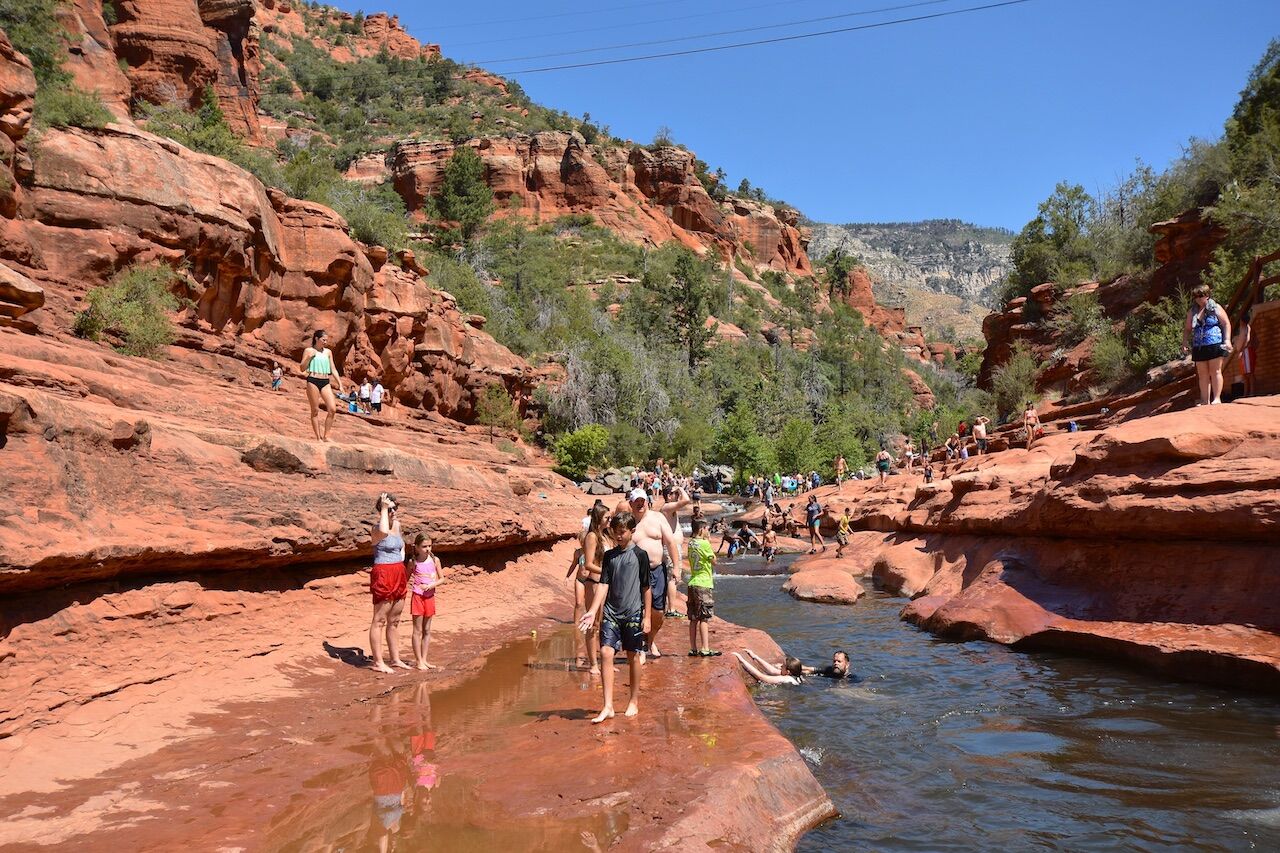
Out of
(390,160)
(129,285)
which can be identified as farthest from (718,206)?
(129,285)

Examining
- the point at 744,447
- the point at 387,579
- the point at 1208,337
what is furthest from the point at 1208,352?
the point at 744,447

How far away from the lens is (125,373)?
34.7ft

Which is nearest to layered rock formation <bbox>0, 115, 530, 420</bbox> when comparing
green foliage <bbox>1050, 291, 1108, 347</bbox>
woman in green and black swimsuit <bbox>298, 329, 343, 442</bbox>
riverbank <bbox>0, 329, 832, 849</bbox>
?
woman in green and black swimsuit <bbox>298, 329, 343, 442</bbox>

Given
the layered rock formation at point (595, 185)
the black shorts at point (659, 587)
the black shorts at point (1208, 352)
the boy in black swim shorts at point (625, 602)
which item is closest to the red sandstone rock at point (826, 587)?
the black shorts at point (1208, 352)

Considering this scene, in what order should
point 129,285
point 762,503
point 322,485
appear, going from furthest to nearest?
point 762,503 < point 129,285 < point 322,485

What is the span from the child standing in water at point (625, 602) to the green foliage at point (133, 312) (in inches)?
440

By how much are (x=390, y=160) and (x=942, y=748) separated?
3035 inches

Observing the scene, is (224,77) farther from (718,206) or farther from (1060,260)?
(718,206)

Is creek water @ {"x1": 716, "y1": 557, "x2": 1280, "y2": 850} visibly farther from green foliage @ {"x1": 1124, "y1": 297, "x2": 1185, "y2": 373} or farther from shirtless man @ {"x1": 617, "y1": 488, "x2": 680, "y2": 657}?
green foliage @ {"x1": 1124, "y1": 297, "x2": 1185, "y2": 373}

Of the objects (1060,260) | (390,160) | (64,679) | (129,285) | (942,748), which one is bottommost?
(942,748)

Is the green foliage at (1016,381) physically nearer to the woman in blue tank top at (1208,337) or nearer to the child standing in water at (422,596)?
the woman in blue tank top at (1208,337)

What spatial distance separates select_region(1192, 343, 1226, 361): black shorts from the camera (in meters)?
9.81

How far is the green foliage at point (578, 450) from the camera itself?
34.2 metres

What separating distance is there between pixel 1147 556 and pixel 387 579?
863 cm
